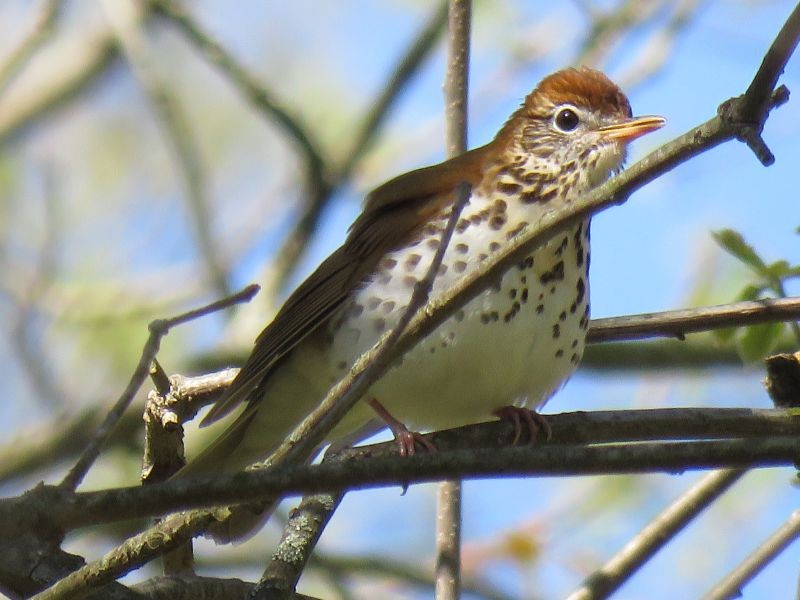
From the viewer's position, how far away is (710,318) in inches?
138

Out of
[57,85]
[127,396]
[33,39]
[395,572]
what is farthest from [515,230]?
[57,85]

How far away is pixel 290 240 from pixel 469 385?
2.62m

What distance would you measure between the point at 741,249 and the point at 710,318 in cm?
20

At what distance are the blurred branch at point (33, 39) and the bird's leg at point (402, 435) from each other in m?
3.23

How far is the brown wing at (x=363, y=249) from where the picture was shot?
4520mm

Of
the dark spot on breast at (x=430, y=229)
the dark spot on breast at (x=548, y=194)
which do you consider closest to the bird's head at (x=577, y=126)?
the dark spot on breast at (x=548, y=194)

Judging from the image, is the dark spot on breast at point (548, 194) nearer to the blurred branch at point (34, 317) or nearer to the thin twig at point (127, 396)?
the thin twig at point (127, 396)

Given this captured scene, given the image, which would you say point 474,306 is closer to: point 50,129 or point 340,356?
point 340,356

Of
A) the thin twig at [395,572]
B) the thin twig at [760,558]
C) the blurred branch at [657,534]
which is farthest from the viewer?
the thin twig at [395,572]

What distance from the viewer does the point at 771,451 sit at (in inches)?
101

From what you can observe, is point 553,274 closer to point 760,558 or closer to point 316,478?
point 760,558

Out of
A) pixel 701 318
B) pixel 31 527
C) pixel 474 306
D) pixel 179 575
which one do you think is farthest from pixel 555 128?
pixel 31 527

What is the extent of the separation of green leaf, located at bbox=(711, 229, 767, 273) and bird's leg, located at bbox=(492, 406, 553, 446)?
27.4 inches

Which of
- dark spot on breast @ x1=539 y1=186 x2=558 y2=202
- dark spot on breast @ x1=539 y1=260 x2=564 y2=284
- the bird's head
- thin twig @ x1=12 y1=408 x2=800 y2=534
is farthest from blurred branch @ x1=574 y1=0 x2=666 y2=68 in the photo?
thin twig @ x1=12 y1=408 x2=800 y2=534
